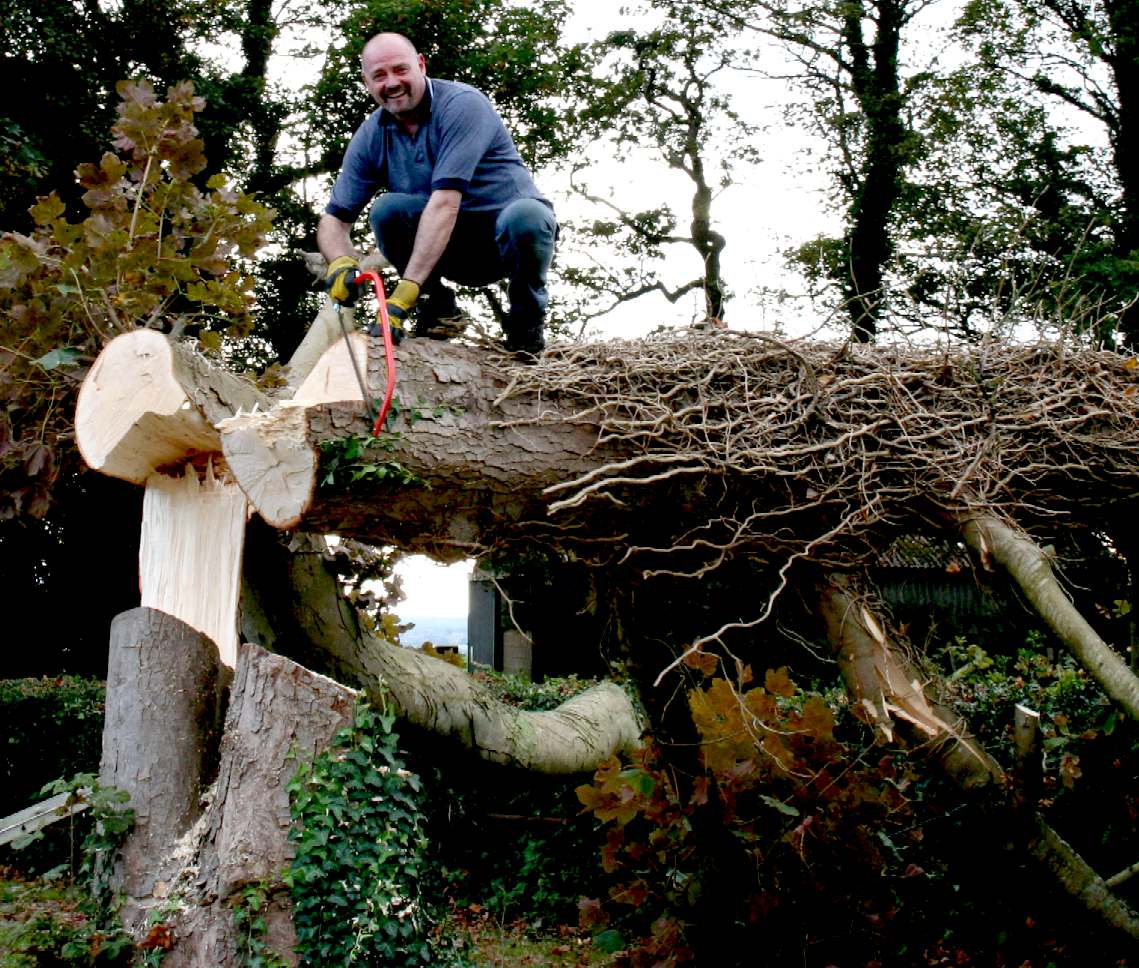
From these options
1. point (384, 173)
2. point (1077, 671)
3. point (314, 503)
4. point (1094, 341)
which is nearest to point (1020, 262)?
point (1077, 671)

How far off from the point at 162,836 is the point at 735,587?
2.67 meters

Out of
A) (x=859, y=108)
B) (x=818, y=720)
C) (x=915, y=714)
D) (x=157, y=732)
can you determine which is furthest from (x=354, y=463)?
(x=859, y=108)

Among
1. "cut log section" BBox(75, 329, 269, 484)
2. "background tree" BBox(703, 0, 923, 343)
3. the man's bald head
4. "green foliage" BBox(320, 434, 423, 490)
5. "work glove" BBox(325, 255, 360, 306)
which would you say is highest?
"background tree" BBox(703, 0, 923, 343)

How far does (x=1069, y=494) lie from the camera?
482cm

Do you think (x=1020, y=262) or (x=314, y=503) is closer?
(x=314, y=503)

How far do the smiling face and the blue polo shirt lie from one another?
9 cm

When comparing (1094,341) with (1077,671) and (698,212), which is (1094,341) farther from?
(698,212)

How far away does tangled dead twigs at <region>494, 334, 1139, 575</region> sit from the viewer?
164 inches

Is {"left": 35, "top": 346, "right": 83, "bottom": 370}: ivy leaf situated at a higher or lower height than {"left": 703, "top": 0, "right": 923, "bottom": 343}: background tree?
lower

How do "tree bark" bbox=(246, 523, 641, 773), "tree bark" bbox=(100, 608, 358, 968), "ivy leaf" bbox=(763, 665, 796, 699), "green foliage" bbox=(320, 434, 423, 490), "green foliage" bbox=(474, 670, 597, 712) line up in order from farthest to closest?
"green foliage" bbox=(474, 670, 597, 712) → "tree bark" bbox=(246, 523, 641, 773) → "ivy leaf" bbox=(763, 665, 796, 699) → "tree bark" bbox=(100, 608, 358, 968) → "green foliage" bbox=(320, 434, 423, 490)

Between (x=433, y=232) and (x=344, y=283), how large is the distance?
383mm

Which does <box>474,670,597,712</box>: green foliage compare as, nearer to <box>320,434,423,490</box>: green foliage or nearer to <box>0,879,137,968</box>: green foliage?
<box>0,879,137,968</box>: green foliage

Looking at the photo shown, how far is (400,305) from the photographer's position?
13.1 ft

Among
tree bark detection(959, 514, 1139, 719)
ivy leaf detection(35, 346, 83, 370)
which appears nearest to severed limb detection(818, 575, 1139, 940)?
tree bark detection(959, 514, 1139, 719)
